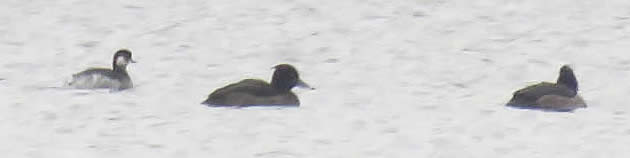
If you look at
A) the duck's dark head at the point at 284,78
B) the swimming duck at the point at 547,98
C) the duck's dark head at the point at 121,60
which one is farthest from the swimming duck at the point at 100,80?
the swimming duck at the point at 547,98

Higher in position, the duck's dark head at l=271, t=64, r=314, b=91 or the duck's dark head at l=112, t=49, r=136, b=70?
the duck's dark head at l=271, t=64, r=314, b=91

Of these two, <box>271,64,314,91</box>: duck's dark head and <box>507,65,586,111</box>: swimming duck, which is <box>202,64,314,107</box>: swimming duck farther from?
<box>507,65,586,111</box>: swimming duck

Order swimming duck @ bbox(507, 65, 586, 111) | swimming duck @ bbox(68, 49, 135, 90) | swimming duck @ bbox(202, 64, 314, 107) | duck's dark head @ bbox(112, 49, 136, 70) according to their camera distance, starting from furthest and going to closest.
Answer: duck's dark head @ bbox(112, 49, 136, 70) → swimming duck @ bbox(68, 49, 135, 90) → swimming duck @ bbox(507, 65, 586, 111) → swimming duck @ bbox(202, 64, 314, 107)

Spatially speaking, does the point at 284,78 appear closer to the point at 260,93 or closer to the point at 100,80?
the point at 260,93

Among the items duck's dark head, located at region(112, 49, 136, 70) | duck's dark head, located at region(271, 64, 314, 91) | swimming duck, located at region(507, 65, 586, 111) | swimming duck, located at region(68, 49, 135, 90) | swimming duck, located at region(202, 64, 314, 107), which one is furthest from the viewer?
duck's dark head, located at region(112, 49, 136, 70)

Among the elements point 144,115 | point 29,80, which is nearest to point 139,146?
point 144,115

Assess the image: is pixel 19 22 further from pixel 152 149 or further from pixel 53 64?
pixel 152 149

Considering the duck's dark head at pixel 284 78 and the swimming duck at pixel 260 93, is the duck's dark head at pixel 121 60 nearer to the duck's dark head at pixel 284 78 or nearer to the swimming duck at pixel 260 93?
the swimming duck at pixel 260 93

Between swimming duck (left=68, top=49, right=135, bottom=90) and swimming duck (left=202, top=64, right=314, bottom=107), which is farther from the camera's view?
swimming duck (left=68, top=49, right=135, bottom=90)

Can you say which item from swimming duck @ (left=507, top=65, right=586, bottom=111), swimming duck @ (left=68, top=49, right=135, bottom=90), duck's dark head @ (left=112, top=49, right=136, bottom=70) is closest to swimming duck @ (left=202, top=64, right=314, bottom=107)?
swimming duck @ (left=68, top=49, right=135, bottom=90)
